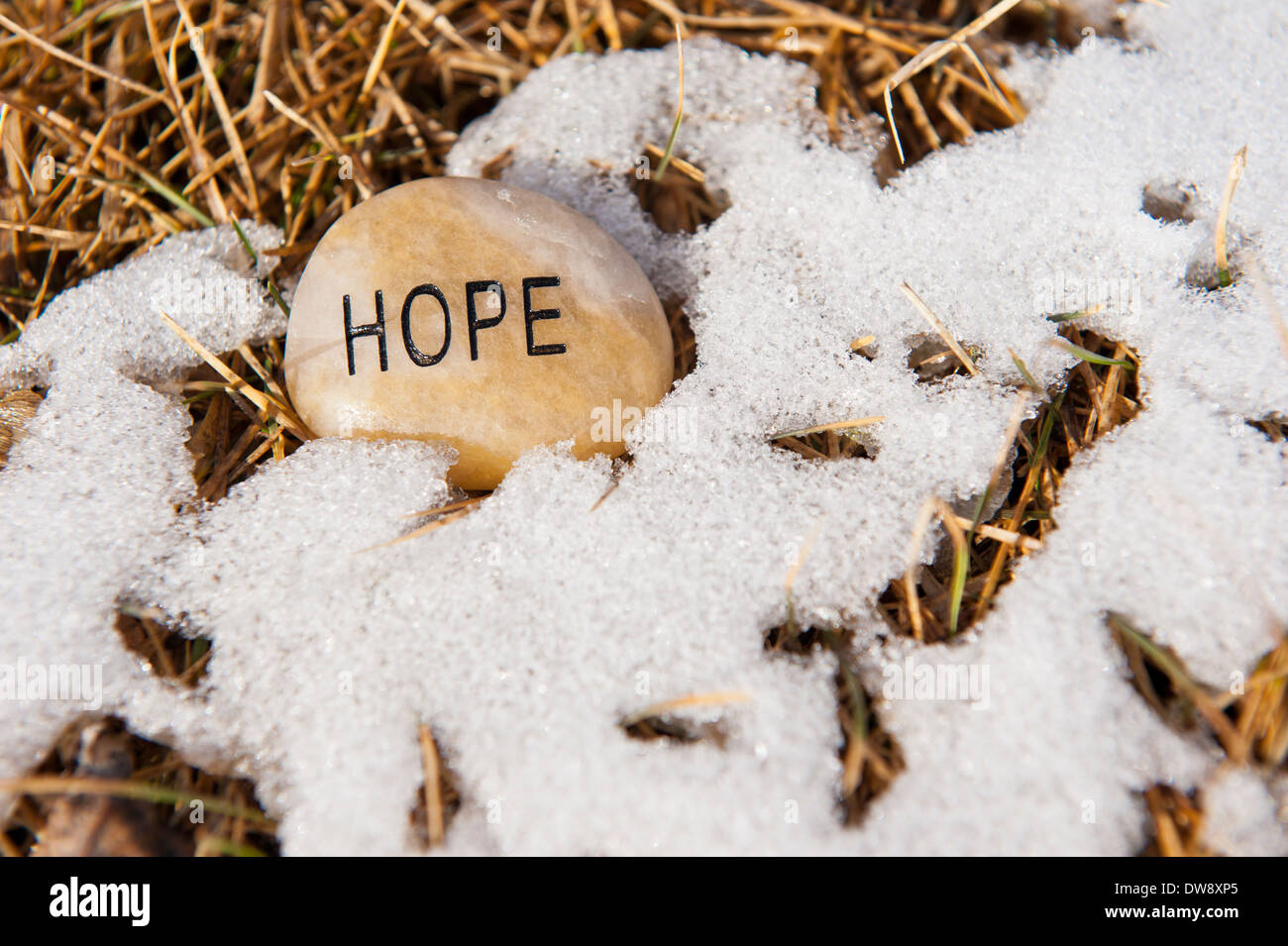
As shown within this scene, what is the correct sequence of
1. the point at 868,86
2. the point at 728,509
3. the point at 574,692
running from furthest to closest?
the point at 868,86, the point at 728,509, the point at 574,692

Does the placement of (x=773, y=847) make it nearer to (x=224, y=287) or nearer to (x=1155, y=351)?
(x=1155, y=351)

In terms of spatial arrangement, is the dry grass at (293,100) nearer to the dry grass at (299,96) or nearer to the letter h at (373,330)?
the dry grass at (299,96)

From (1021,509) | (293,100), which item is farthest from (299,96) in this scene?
(1021,509)

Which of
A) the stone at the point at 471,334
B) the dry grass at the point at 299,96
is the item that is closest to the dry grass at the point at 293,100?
the dry grass at the point at 299,96

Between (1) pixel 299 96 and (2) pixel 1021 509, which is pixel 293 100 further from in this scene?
(2) pixel 1021 509

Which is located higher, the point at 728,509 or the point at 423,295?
the point at 423,295

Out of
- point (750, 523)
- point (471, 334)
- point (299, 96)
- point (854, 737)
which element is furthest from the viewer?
point (299, 96)
